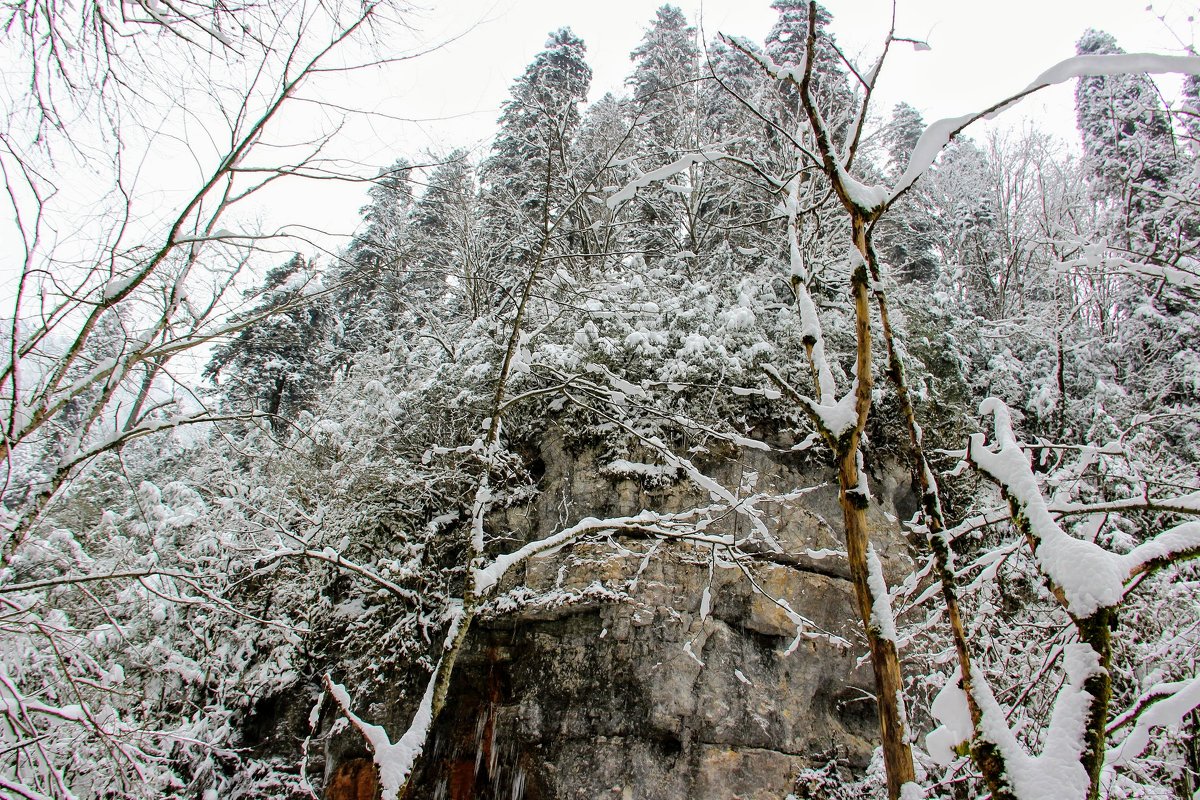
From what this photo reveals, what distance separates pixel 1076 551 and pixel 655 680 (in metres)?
5.36

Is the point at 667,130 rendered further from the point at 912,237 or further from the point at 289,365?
the point at 289,365

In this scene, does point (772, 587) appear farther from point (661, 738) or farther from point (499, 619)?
point (499, 619)

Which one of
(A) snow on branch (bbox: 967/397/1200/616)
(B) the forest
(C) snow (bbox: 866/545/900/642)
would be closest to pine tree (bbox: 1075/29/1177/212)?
(B) the forest

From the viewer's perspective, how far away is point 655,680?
589 cm

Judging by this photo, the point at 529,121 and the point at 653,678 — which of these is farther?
the point at 529,121

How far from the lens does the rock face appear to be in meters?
5.69

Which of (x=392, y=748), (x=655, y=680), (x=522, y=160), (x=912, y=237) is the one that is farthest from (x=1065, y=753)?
(x=912, y=237)

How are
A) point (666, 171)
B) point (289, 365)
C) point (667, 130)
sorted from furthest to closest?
point (289, 365) < point (667, 130) < point (666, 171)

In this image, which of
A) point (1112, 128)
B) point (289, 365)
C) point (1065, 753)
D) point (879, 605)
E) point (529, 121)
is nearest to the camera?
point (1065, 753)

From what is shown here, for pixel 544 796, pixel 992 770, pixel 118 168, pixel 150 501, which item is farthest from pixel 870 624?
pixel 150 501

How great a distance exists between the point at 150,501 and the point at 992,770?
9.08 m

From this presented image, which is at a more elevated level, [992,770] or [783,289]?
[783,289]

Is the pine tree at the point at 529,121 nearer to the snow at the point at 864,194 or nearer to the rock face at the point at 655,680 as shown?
the rock face at the point at 655,680

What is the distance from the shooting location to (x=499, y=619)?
6.57m
